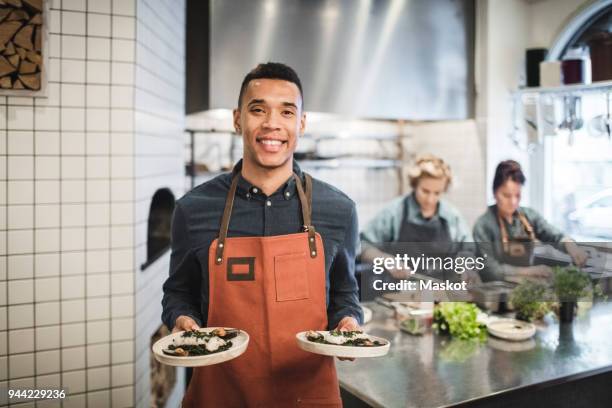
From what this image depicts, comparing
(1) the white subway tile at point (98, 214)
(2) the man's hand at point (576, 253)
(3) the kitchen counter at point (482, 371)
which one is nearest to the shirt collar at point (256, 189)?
(3) the kitchen counter at point (482, 371)

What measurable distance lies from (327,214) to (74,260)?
1159 mm

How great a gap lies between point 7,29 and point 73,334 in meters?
1.23

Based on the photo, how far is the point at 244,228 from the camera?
161 centimetres

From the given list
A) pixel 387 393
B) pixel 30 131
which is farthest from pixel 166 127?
pixel 387 393

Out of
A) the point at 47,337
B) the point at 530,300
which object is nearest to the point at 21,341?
the point at 47,337

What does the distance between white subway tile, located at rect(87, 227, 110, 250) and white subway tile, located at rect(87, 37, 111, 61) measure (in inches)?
28.0

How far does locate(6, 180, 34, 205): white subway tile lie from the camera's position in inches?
80.8

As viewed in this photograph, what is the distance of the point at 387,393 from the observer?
1.73 meters

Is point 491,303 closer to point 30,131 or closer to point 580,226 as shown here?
point 580,226

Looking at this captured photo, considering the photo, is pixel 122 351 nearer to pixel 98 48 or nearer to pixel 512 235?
pixel 98 48

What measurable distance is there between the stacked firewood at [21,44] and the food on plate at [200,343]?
125 cm

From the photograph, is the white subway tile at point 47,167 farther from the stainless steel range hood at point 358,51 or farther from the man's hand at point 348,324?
the man's hand at point 348,324

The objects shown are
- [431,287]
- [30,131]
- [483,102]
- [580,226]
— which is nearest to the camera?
[30,131]

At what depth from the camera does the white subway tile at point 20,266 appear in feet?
6.80
